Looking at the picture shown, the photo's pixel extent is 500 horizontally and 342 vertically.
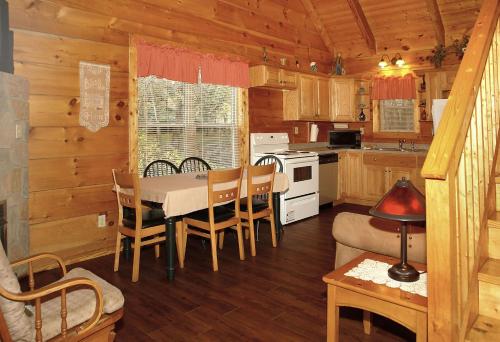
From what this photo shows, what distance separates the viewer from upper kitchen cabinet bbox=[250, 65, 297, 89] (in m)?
5.43

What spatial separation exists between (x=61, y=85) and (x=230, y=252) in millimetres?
2249

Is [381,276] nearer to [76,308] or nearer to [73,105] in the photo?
[76,308]

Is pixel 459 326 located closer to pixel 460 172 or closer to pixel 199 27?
pixel 460 172

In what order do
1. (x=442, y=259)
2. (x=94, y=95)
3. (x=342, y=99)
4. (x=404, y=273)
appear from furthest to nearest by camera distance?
(x=342, y=99) → (x=94, y=95) → (x=404, y=273) → (x=442, y=259)

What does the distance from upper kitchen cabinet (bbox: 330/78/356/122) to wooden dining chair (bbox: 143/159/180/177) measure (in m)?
3.19

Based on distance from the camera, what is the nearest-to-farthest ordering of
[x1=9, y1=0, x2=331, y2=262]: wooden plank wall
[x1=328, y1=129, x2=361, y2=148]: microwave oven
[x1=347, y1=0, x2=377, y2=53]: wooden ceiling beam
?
[x1=9, y1=0, x2=331, y2=262]: wooden plank wall → [x1=347, y1=0, x2=377, y2=53]: wooden ceiling beam → [x1=328, y1=129, x2=361, y2=148]: microwave oven

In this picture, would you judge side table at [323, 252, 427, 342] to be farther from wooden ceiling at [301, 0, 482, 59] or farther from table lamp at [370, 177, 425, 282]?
wooden ceiling at [301, 0, 482, 59]

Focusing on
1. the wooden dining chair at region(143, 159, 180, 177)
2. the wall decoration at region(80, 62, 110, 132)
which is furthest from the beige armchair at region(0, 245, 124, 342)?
the wooden dining chair at region(143, 159, 180, 177)

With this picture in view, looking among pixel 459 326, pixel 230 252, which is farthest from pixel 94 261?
pixel 459 326

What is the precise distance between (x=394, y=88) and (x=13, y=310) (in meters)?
6.31

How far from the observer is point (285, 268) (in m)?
3.62

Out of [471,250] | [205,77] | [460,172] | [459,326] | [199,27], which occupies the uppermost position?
[199,27]

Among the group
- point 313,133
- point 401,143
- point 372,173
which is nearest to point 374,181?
point 372,173

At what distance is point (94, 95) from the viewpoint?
3928mm
